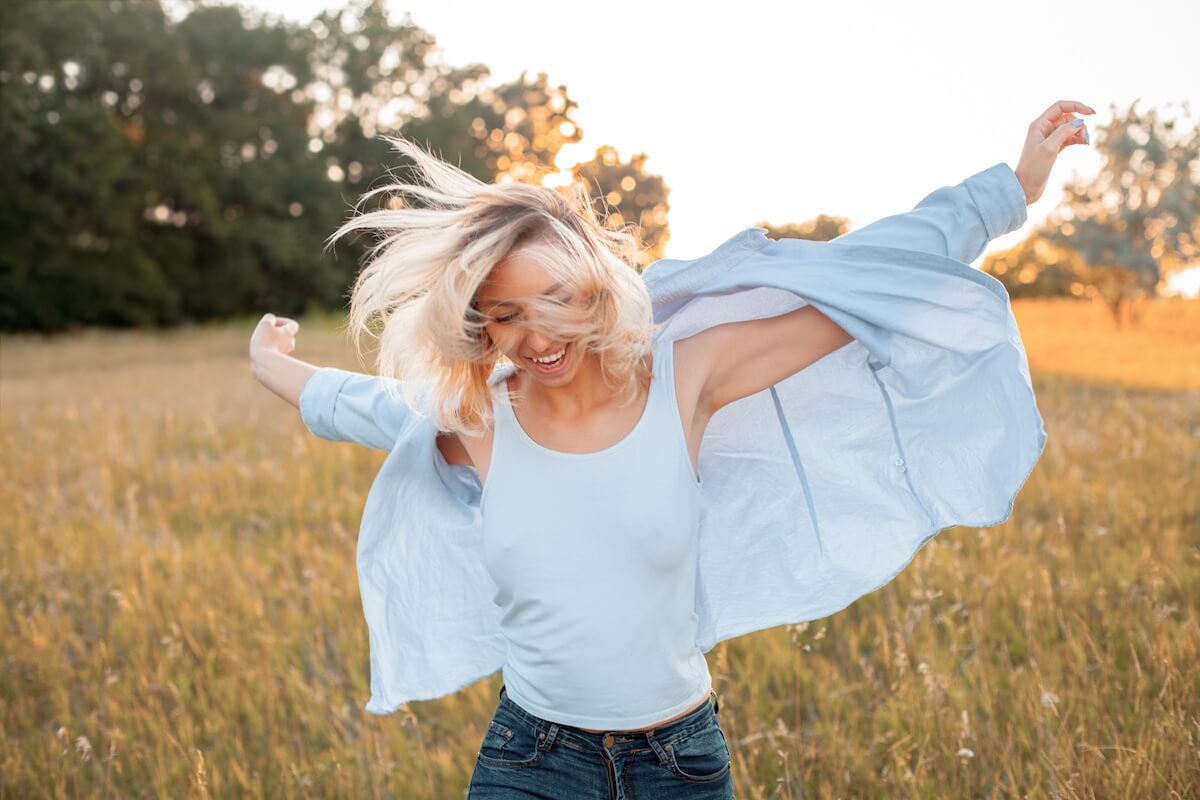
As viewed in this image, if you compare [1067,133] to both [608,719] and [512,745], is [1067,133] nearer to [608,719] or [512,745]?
[608,719]

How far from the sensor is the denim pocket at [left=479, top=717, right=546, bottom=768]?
7.26 feet

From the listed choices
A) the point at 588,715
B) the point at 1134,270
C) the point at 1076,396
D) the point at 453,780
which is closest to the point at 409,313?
the point at 588,715

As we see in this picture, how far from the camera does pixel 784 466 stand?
263cm

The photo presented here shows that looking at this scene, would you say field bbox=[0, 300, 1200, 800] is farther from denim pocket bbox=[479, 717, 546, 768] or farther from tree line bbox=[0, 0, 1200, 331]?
tree line bbox=[0, 0, 1200, 331]

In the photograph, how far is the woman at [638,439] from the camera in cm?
215

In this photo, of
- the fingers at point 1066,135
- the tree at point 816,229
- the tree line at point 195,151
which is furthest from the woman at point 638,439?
the tree line at point 195,151

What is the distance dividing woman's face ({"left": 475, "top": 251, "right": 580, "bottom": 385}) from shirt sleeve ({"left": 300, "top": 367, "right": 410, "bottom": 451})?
19.4 inches

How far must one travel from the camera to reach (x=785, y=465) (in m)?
2.63

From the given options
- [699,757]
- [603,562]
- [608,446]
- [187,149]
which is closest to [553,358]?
[608,446]

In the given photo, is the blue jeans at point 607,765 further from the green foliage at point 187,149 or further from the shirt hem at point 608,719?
the green foliage at point 187,149

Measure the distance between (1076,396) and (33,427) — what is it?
10.4 metres

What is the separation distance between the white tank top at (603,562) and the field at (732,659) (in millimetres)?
937

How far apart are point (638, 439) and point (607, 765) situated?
2.38ft

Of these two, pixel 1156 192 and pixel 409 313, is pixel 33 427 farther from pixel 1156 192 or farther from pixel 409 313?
pixel 1156 192
